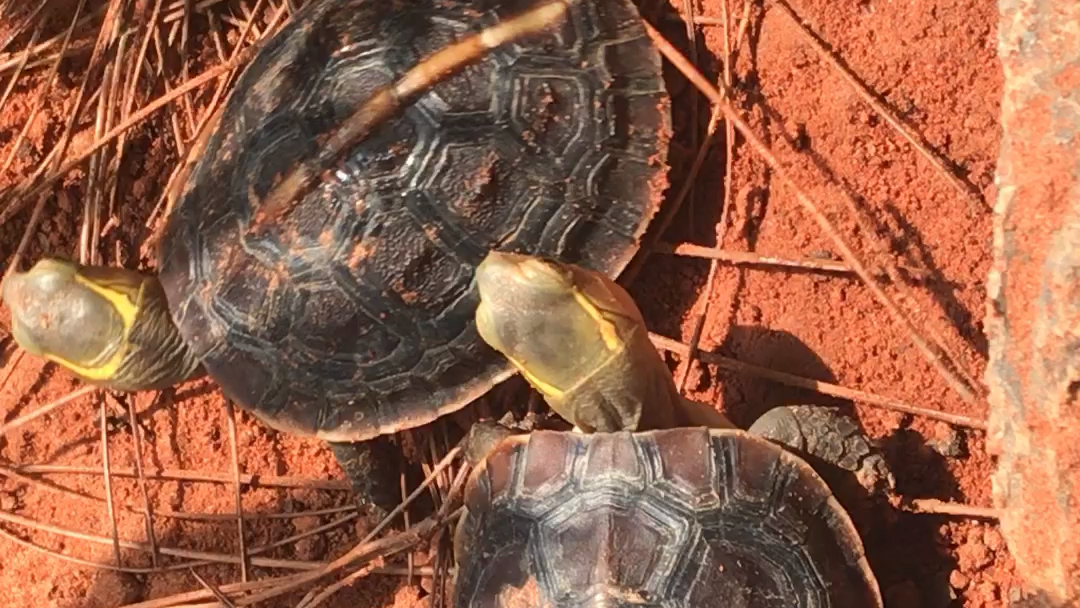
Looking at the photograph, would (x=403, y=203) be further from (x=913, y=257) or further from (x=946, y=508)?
(x=946, y=508)

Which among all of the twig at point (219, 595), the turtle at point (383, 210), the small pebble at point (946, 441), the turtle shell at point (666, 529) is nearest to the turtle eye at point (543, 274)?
the turtle shell at point (666, 529)

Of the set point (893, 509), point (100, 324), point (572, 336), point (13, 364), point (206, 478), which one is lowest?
point (13, 364)

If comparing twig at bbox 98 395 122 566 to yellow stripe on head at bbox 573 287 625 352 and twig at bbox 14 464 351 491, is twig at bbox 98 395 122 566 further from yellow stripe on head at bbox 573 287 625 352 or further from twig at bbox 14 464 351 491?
yellow stripe on head at bbox 573 287 625 352

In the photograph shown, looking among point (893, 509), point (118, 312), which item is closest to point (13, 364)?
point (118, 312)

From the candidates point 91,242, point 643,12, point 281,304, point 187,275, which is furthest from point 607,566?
point 91,242

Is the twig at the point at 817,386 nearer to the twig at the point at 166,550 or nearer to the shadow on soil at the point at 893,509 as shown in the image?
the shadow on soil at the point at 893,509
